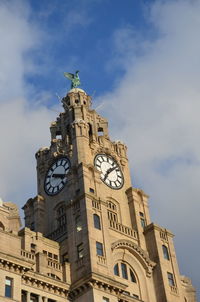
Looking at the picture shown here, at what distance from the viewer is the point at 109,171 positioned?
88.9 metres

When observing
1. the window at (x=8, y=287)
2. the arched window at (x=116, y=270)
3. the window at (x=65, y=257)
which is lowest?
the window at (x=8, y=287)

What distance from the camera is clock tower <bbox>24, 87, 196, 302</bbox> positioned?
241 feet

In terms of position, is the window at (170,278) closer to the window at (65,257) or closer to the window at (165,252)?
the window at (165,252)

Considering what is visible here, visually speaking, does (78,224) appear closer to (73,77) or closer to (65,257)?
(65,257)

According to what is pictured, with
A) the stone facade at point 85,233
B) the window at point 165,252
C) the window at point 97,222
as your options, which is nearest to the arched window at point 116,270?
the stone facade at point 85,233

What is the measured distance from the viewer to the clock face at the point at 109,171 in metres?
87.9

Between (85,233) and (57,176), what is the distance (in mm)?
15310

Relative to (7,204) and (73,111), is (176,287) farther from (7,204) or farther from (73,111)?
(73,111)

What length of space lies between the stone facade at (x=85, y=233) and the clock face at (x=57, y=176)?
135 mm

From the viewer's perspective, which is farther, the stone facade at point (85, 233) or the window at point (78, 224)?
the window at point (78, 224)

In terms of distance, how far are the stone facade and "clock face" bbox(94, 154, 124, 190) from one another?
0.48 ft

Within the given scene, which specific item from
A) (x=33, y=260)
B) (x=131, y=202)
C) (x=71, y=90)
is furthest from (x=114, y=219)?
(x=71, y=90)

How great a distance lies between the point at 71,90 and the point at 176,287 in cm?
3446

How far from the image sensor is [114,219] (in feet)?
276
